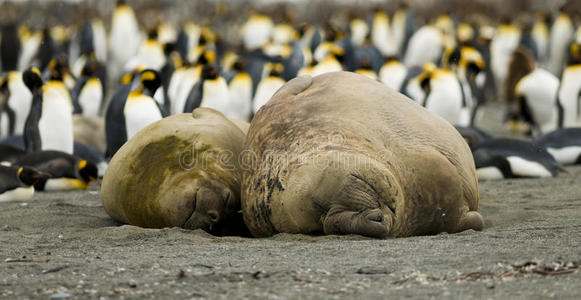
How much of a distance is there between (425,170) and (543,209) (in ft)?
5.97

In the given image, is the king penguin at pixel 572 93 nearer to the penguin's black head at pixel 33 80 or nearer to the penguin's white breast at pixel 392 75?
the penguin's white breast at pixel 392 75

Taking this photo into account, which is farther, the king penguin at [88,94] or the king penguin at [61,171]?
the king penguin at [88,94]

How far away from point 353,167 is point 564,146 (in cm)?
636

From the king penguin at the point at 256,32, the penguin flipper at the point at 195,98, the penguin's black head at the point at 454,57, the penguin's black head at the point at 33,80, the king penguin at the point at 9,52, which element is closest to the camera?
the penguin's black head at the point at 33,80

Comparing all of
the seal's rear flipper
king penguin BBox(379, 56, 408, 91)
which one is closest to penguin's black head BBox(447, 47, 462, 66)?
king penguin BBox(379, 56, 408, 91)

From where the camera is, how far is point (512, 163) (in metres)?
8.93

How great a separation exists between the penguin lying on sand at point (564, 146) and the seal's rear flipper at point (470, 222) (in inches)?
212

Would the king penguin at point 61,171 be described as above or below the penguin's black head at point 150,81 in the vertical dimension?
below

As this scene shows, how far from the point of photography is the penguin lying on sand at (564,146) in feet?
33.7

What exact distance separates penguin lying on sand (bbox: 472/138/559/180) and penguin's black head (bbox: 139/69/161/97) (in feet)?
11.2

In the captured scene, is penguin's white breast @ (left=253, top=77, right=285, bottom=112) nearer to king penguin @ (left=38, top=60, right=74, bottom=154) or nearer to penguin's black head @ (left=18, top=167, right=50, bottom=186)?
king penguin @ (left=38, top=60, right=74, bottom=154)

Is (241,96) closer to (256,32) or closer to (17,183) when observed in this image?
(17,183)

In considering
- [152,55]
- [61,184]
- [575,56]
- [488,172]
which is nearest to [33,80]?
[61,184]

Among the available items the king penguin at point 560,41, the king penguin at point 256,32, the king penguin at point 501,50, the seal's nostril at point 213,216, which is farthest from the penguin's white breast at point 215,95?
the king penguin at point 256,32
